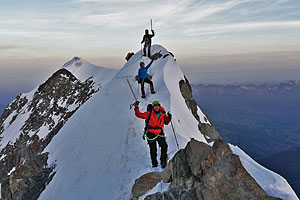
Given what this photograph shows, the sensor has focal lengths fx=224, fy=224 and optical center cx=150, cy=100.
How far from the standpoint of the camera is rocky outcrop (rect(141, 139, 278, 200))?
677cm

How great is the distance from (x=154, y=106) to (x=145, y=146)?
5.14 meters

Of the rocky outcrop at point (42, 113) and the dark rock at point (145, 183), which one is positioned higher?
the dark rock at point (145, 183)

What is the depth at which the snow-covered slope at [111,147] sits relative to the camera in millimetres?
13273

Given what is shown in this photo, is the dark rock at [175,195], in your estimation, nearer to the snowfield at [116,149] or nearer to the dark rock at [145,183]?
the snowfield at [116,149]

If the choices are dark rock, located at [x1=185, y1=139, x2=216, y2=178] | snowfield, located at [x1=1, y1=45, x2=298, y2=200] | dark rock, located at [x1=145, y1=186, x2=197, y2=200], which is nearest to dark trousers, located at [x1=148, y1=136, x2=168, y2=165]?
snowfield, located at [x1=1, y1=45, x2=298, y2=200]

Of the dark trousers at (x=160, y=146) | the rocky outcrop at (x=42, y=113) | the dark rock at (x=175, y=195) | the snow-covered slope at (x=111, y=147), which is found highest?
the dark trousers at (x=160, y=146)

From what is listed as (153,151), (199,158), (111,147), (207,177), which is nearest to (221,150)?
(199,158)

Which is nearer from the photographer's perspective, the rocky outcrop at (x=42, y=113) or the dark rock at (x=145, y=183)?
the dark rock at (x=145, y=183)

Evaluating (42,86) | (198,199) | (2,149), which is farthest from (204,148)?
(42,86)

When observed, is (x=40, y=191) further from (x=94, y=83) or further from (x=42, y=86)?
(x=42, y=86)

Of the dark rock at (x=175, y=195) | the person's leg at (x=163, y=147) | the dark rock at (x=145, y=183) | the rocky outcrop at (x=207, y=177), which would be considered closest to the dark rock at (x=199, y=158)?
the rocky outcrop at (x=207, y=177)

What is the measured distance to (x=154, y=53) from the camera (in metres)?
33.5

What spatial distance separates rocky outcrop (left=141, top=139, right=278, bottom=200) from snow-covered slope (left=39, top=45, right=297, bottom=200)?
3.58ft

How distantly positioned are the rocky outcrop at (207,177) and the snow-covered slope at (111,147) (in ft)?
3.58
